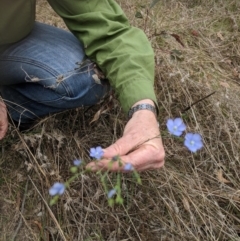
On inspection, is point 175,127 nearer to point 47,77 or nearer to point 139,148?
point 139,148

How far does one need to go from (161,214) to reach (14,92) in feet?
2.35

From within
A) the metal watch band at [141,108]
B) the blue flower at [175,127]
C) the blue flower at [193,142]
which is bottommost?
the metal watch band at [141,108]

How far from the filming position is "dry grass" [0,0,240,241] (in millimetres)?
1337

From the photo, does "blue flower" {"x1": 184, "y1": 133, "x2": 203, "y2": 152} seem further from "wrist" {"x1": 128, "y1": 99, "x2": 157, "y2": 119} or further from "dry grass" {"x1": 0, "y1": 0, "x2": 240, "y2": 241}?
"dry grass" {"x1": 0, "y1": 0, "x2": 240, "y2": 241}

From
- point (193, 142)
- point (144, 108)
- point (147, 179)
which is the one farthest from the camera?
point (147, 179)

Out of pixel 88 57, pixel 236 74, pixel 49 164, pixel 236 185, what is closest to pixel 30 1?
pixel 88 57

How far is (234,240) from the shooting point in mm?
1311

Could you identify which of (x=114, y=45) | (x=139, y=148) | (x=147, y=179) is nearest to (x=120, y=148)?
(x=139, y=148)

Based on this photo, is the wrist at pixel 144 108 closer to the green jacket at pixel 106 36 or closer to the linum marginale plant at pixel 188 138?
the green jacket at pixel 106 36

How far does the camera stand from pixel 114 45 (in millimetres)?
1440

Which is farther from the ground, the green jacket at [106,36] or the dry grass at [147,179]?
the green jacket at [106,36]

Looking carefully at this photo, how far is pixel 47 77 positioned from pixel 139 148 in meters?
0.55

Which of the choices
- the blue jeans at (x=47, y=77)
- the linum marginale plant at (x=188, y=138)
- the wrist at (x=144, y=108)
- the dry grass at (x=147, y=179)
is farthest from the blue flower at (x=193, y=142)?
the blue jeans at (x=47, y=77)

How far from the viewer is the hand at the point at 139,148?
3.24 ft
